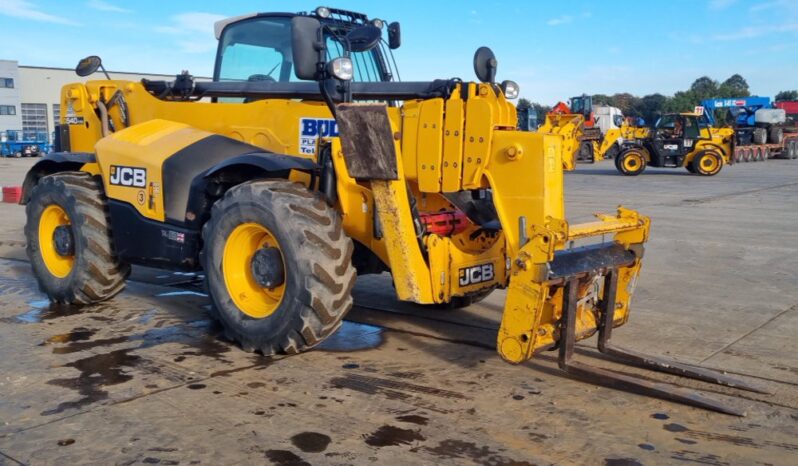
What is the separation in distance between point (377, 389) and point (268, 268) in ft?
3.82

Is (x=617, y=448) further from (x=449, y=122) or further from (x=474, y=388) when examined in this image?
(x=449, y=122)

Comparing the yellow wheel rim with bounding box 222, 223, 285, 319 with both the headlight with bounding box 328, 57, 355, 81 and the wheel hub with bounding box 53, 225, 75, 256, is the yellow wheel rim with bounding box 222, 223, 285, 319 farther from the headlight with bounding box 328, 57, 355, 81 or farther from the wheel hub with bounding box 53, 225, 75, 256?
the wheel hub with bounding box 53, 225, 75, 256

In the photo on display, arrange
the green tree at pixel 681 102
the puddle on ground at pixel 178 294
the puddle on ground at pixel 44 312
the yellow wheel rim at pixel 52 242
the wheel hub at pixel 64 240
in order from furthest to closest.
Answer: the green tree at pixel 681 102
the puddle on ground at pixel 178 294
the yellow wheel rim at pixel 52 242
the wheel hub at pixel 64 240
the puddle on ground at pixel 44 312

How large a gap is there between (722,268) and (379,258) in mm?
5092

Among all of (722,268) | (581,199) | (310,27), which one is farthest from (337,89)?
(581,199)

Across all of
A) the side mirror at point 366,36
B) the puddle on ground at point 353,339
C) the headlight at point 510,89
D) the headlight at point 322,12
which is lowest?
the puddle on ground at point 353,339

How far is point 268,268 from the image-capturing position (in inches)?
206

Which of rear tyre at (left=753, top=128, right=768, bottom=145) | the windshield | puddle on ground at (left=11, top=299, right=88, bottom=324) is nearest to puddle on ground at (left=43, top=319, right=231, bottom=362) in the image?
puddle on ground at (left=11, top=299, right=88, bottom=324)

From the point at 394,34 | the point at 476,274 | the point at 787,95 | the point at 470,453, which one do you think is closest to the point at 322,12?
the point at 394,34

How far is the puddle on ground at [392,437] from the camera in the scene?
12.7 ft

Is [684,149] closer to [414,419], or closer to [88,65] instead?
[88,65]

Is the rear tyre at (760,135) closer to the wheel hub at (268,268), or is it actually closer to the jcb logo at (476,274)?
the jcb logo at (476,274)

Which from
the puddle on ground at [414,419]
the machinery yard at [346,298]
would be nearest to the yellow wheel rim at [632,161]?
the machinery yard at [346,298]

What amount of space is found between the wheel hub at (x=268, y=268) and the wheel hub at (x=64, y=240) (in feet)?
7.88
